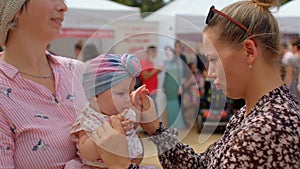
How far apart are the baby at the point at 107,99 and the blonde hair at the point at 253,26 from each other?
12.8 inches

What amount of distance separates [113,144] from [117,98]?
0.52ft

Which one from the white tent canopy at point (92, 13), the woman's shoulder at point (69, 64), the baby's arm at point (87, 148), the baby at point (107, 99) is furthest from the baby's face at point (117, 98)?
the white tent canopy at point (92, 13)

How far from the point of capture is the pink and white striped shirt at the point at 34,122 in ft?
4.58

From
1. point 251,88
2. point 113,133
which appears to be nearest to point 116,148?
point 113,133

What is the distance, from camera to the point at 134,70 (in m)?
1.41

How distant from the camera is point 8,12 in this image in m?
1.54

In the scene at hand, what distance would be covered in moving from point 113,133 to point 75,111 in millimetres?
292

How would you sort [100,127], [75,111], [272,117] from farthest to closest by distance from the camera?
[75,111] < [100,127] < [272,117]

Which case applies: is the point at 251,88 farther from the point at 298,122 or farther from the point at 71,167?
the point at 71,167

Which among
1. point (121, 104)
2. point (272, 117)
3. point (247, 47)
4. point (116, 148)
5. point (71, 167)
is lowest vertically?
point (71, 167)

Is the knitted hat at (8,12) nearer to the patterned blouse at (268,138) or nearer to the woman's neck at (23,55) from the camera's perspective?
the woman's neck at (23,55)

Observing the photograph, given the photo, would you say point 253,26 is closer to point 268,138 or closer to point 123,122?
point 268,138

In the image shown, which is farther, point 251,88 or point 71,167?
point 71,167

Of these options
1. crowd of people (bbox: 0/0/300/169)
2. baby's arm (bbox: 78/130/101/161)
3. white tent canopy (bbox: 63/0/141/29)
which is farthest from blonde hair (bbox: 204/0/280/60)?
white tent canopy (bbox: 63/0/141/29)
